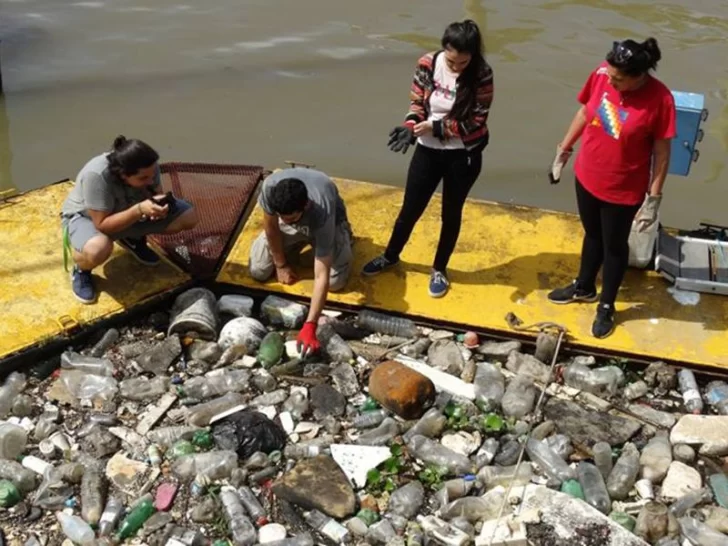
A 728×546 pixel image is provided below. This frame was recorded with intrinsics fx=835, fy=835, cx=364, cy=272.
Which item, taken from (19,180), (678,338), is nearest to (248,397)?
(678,338)

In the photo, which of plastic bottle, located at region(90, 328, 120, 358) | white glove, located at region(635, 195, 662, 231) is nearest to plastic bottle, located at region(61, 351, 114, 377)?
plastic bottle, located at region(90, 328, 120, 358)

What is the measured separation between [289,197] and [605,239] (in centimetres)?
172

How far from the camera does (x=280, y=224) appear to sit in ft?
16.2

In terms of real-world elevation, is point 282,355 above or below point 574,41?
below

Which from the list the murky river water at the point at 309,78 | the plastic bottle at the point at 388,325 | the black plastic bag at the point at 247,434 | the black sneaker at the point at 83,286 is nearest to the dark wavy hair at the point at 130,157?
the black sneaker at the point at 83,286

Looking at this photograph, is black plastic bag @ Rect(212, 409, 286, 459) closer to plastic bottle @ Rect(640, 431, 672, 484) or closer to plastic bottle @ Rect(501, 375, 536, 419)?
plastic bottle @ Rect(501, 375, 536, 419)

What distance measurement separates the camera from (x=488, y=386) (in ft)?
14.8

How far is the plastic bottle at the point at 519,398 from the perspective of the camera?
4391 millimetres

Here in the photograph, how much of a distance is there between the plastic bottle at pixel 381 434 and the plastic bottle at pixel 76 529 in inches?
52.2

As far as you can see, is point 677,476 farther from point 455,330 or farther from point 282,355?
point 282,355

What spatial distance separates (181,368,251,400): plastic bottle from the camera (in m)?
4.45

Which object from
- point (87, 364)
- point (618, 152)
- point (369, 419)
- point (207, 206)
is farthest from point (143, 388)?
point (618, 152)

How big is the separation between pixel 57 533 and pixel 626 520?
2557 millimetres

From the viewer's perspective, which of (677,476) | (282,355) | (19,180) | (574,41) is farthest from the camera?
(574,41)
